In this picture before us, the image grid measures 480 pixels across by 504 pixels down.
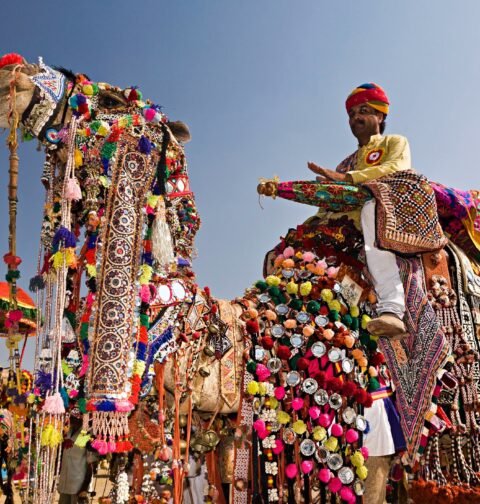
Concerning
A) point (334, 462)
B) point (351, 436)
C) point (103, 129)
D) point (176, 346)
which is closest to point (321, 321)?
point (351, 436)

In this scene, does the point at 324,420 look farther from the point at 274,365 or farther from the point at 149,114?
the point at 149,114

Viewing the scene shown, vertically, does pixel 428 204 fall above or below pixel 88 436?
above

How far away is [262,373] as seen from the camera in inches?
126

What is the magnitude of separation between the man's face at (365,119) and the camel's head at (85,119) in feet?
5.75

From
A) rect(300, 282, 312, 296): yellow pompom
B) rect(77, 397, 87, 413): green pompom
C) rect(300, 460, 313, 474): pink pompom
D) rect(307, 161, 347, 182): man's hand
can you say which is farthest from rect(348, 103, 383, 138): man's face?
rect(77, 397, 87, 413): green pompom

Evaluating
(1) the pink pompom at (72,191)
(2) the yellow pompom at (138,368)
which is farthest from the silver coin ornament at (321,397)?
(1) the pink pompom at (72,191)

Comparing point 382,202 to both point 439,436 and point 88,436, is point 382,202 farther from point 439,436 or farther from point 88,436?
point 88,436

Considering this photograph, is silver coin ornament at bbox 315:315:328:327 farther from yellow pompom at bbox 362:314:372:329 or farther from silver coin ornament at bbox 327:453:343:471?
silver coin ornament at bbox 327:453:343:471

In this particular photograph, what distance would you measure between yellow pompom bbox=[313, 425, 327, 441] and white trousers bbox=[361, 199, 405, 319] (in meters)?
0.81

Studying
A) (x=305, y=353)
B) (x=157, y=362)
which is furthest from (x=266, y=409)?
(x=157, y=362)

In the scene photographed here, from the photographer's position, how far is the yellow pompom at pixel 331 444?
124 inches

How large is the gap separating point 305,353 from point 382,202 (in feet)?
3.72

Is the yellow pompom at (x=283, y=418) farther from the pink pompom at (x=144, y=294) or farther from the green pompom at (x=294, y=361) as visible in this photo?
the pink pompom at (x=144, y=294)

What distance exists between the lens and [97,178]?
313 centimetres
